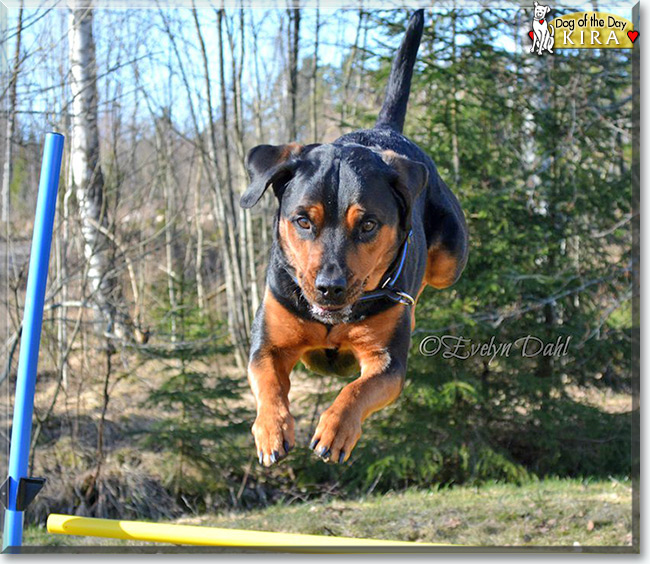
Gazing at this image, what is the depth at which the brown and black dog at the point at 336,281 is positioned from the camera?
9.16ft

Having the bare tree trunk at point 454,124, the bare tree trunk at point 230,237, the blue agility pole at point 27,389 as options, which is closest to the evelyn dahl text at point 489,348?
the bare tree trunk at point 454,124

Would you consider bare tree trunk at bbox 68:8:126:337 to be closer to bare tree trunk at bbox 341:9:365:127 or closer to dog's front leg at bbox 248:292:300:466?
bare tree trunk at bbox 341:9:365:127

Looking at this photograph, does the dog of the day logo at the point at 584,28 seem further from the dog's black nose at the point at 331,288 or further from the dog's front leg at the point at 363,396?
the dog's black nose at the point at 331,288

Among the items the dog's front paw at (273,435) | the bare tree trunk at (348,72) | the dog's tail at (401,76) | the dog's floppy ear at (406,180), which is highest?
the bare tree trunk at (348,72)

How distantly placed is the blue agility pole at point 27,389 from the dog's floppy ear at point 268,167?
3.70ft

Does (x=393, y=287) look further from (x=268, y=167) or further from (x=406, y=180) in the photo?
(x=268, y=167)

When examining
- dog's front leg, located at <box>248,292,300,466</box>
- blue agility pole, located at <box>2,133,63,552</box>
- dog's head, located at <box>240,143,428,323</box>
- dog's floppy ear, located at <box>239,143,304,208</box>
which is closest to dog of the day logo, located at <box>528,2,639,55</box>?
dog's head, located at <box>240,143,428,323</box>

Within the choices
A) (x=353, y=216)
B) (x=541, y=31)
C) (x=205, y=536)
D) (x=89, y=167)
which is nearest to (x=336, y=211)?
(x=353, y=216)

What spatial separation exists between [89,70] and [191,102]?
84.9 inches

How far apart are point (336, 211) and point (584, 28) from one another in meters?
4.03

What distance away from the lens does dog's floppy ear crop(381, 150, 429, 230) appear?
3.18 metres

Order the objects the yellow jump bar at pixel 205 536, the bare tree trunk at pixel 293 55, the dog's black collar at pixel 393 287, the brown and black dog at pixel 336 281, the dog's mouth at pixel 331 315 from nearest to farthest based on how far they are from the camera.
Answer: the brown and black dog at pixel 336 281
the dog's mouth at pixel 331 315
the dog's black collar at pixel 393 287
the yellow jump bar at pixel 205 536
the bare tree trunk at pixel 293 55

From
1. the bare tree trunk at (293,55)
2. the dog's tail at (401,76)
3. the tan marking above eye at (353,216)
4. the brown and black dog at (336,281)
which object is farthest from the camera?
the bare tree trunk at (293,55)

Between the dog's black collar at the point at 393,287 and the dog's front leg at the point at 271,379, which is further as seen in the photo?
the dog's black collar at the point at 393,287
